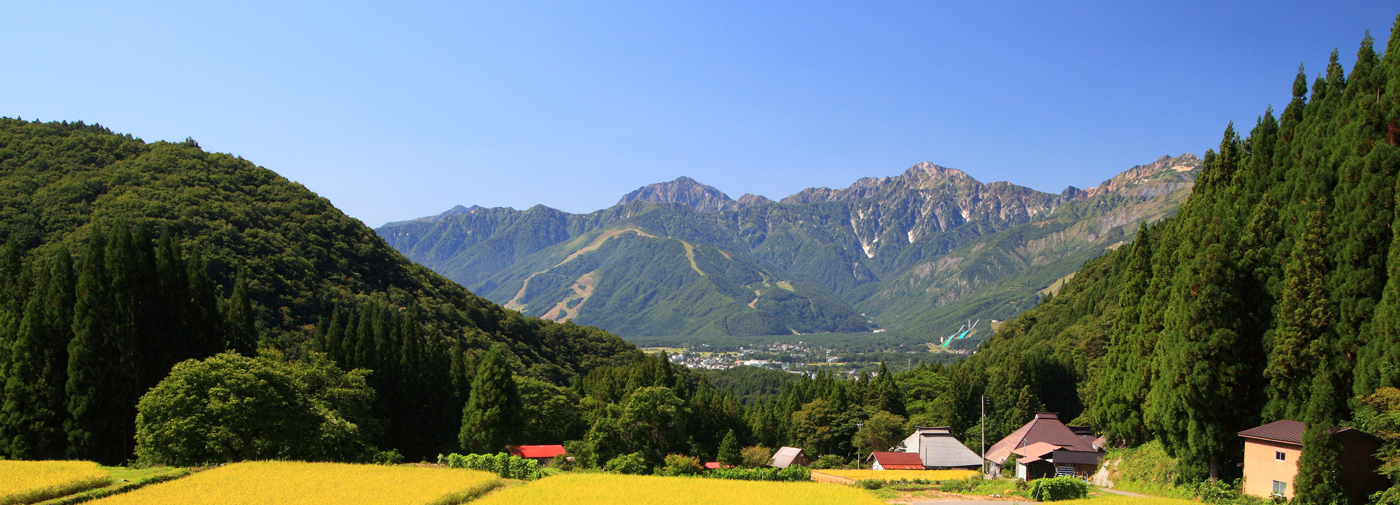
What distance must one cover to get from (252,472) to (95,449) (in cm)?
1225

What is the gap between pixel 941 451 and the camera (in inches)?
2808

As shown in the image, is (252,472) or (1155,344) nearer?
Result: (252,472)

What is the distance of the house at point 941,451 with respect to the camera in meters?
69.8

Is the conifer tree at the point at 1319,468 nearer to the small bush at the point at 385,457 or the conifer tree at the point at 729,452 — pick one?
the small bush at the point at 385,457

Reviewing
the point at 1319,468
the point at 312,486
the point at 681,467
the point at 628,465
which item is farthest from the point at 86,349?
the point at 1319,468

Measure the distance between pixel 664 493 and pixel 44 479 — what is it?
20037 mm

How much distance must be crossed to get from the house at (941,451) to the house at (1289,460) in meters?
38.7

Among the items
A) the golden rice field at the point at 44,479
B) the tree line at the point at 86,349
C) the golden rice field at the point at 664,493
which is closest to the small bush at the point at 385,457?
the tree line at the point at 86,349

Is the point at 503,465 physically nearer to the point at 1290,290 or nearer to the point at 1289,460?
the point at 1289,460

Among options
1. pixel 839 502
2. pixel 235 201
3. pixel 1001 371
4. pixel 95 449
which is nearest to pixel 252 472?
pixel 95 449

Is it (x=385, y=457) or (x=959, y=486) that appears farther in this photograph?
(x=385, y=457)

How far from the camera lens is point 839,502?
28.1 meters

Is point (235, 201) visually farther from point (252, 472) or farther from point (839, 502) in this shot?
point (839, 502)

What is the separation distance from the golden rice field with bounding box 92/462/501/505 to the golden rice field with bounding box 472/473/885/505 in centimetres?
176
